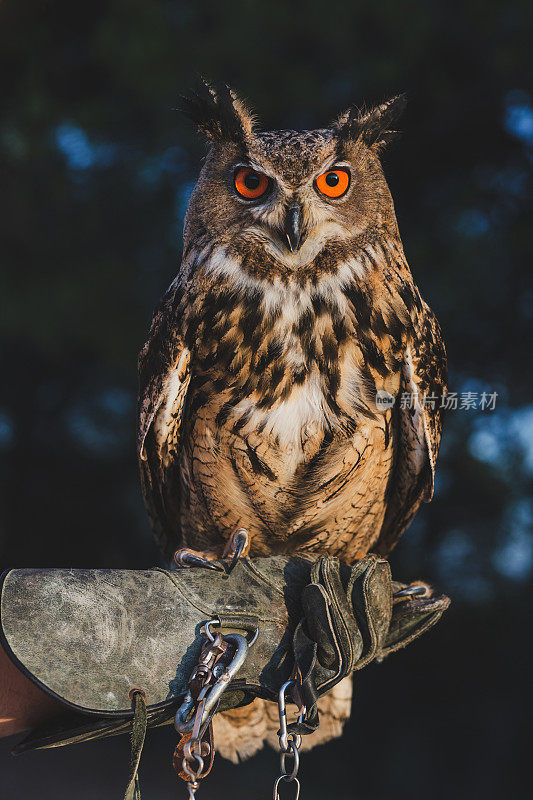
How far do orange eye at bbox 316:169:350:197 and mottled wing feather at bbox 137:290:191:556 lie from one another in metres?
0.32

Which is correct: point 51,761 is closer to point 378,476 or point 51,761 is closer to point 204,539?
point 204,539

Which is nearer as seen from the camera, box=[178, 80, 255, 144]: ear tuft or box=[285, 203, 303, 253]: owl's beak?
box=[285, 203, 303, 253]: owl's beak

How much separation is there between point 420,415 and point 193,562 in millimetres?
455

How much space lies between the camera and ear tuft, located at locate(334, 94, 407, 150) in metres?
1.05

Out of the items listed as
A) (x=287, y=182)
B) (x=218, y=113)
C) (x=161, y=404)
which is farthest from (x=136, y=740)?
(x=218, y=113)

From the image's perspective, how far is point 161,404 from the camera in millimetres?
1055

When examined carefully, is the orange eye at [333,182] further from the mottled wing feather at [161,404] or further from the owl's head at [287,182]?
the mottled wing feather at [161,404]

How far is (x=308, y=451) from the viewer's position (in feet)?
3.34

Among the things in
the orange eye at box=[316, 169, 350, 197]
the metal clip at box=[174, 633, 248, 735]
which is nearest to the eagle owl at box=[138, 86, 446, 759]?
the orange eye at box=[316, 169, 350, 197]

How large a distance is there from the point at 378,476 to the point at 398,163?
4.68 ft

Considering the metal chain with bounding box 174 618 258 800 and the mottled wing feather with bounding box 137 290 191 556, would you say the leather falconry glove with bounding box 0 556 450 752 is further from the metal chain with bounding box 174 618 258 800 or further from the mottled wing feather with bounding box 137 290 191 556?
the mottled wing feather with bounding box 137 290 191 556

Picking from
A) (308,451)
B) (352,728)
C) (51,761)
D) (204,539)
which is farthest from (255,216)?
(51,761)

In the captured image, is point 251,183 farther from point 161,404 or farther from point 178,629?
point 178,629

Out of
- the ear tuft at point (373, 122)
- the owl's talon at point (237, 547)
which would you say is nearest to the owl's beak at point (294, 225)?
the ear tuft at point (373, 122)
